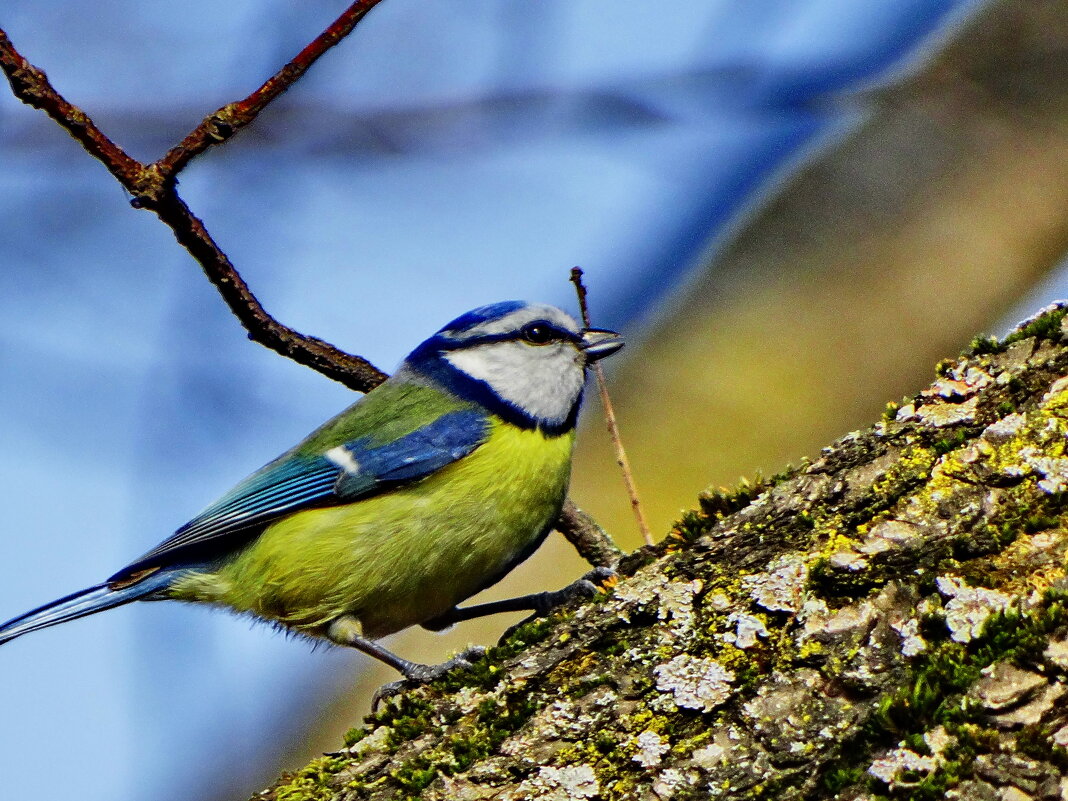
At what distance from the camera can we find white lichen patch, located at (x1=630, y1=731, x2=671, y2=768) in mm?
1620

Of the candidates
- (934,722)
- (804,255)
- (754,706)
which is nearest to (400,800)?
(754,706)

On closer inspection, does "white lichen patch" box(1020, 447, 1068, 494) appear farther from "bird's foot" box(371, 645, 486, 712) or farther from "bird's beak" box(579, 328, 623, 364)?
"bird's beak" box(579, 328, 623, 364)

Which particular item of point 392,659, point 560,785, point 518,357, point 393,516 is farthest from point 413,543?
point 560,785

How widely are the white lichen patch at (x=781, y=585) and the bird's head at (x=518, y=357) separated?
1372 millimetres

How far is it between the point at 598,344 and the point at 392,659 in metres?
1.19

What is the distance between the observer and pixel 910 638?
5.05ft

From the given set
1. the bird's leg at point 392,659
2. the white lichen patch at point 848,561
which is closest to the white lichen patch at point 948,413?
the white lichen patch at point 848,561

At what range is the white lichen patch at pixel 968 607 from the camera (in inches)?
58.8

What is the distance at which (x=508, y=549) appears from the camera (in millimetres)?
2812

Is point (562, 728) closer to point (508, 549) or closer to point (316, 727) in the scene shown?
point (508, 549)

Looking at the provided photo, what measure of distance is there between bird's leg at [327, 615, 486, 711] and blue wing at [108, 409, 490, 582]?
0.34 metres

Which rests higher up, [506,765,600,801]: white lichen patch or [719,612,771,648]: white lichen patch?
[719,612,771,648]: white lichen patch

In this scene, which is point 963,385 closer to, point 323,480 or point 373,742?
point 373,742

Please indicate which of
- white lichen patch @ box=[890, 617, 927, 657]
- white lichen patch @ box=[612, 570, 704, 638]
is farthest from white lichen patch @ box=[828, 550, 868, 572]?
white lichen patch @ box=[612, 570, 704, 638]
